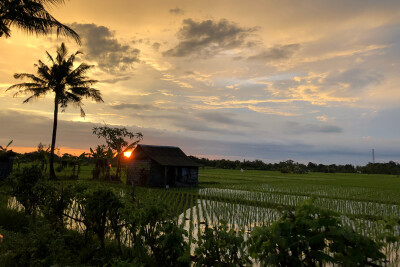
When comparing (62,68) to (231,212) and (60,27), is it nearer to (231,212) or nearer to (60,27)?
(60,27)

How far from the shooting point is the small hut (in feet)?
76.5

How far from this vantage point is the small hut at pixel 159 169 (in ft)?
76.5

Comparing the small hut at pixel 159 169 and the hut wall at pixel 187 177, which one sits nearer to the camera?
the small hut at pixel 159 169

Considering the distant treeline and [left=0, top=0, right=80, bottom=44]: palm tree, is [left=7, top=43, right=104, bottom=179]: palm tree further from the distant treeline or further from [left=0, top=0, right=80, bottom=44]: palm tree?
the distant treeline

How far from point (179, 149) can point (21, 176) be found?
1982cm

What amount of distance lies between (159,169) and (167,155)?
2280 millimetres

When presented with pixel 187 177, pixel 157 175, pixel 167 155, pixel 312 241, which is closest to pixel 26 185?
pixel 312 241

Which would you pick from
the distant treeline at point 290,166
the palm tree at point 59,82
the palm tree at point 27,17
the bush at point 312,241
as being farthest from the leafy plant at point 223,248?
the distant treeline at point 290,166

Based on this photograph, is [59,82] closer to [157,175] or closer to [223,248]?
[157,175]

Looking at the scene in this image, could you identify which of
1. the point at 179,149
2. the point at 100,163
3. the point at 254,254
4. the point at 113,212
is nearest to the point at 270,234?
the point at 254,254

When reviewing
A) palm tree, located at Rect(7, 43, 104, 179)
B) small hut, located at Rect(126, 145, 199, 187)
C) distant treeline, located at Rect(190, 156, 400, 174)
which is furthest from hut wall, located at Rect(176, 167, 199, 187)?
distant treeline, located at Rect(190, 156, 400, 174)

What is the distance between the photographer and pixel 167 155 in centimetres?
2555

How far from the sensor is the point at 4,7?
14.1m

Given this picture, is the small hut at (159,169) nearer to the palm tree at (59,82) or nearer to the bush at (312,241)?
the palm tree at (59,82)
